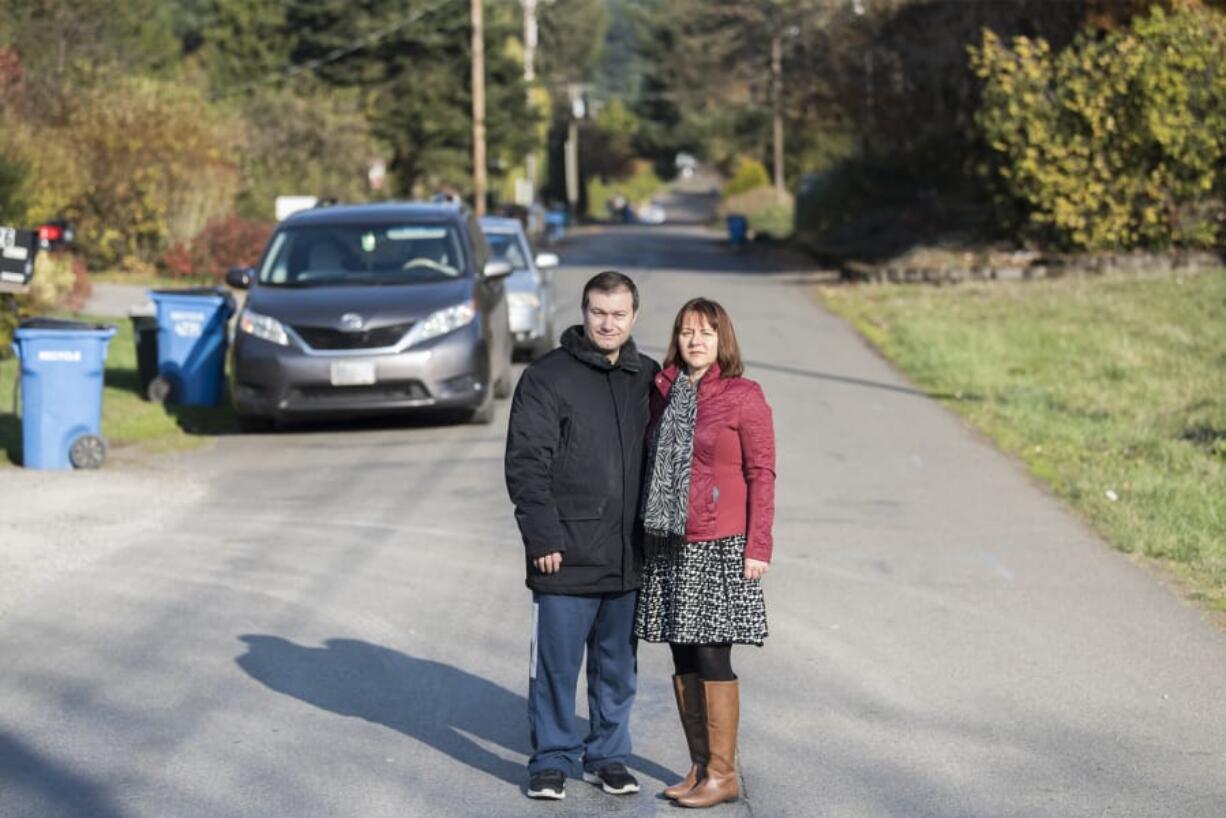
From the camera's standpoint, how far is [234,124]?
39.0m

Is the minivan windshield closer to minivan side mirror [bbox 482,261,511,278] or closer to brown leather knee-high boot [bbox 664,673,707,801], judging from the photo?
minivan side mirror [bbox 482,261,511,278]

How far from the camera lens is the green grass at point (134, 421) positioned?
583 inches

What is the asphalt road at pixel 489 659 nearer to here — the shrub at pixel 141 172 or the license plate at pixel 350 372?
the license plate at pixel 350 372

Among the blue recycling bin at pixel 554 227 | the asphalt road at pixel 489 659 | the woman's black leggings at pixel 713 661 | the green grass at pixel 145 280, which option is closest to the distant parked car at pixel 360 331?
the asphalt road at pixel 489 659

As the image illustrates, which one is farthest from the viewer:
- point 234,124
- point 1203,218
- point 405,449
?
point 234,124

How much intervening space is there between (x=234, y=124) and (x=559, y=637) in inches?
1358

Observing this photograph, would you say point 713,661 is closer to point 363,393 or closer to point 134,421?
point 363,393

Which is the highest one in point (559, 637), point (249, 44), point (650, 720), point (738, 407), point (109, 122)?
point (249, 44)

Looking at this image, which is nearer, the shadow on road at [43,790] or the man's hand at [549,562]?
the man's hand at [549,562]

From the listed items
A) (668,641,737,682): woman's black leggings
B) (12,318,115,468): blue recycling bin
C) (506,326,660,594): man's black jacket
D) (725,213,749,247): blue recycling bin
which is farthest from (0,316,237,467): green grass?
(725,213,749,247): blue recycling bin

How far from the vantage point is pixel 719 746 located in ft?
19.6

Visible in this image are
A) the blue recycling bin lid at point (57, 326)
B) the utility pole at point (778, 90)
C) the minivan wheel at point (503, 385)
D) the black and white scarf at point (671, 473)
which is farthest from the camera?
the utility pole at point (778, 90)

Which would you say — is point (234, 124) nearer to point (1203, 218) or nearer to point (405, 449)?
point (1203, 218)

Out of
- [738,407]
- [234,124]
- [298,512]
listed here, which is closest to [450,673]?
[738,407]
